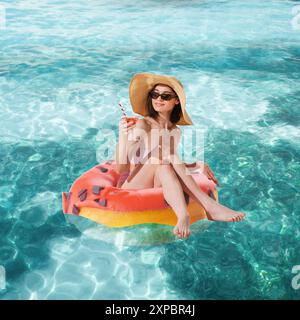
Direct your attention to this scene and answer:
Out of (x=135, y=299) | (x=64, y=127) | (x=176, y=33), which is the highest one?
(x=176, y=33)

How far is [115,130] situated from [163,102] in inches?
95.8

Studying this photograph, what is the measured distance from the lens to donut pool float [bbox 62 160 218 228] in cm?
384

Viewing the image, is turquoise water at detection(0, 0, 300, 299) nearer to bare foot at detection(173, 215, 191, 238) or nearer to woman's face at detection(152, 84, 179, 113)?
bare foot at detection(173, 215, 191, 238)

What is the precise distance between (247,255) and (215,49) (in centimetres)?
673

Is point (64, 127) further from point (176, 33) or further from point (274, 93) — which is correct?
point (176, 33)

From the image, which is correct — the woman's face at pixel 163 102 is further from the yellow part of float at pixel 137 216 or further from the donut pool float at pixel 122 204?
the yellow part of float at pixel 137 216

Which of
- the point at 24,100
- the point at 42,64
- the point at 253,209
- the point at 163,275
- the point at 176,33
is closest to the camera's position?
the point at 163,275

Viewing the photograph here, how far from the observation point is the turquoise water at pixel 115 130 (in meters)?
3.80

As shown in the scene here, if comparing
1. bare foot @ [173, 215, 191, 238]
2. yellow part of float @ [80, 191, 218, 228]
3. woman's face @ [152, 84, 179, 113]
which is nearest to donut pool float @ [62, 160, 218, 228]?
yellow part of float @ [80, 191, 218, 228]

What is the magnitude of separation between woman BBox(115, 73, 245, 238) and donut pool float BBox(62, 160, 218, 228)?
0.31 ft

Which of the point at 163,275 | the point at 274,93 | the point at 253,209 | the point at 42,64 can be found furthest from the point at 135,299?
the point at 42,64

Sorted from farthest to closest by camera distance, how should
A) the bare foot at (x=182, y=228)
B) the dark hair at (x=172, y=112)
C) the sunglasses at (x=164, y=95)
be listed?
the dark hair at (x=172, y=112)
the sunglasses at (x=164, y=95)
the bare foot at (x=182, y=228)

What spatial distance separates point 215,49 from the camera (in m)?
9.78

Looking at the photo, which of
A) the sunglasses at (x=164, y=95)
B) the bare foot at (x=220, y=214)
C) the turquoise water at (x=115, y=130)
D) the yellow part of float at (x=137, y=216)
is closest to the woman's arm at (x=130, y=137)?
the sunglasses at (x=164, y=95)
